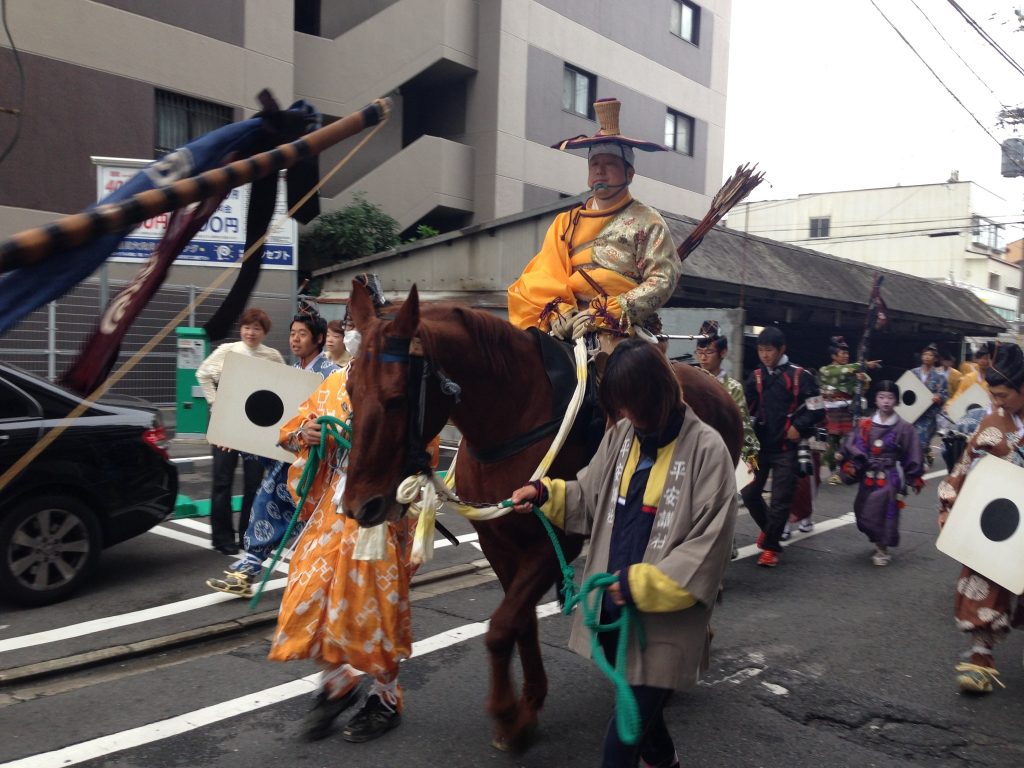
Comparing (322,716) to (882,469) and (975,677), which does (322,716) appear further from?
(882,469)

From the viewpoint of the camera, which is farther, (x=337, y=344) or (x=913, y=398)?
(x=913, y=398)

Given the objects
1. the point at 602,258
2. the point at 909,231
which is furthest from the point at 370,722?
the point at 909,231

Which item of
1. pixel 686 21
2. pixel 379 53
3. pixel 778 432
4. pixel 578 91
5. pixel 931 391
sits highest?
pixel 686 21

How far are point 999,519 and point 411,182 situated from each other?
17.4 m

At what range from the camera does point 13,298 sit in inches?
83.0

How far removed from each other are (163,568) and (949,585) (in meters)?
6.13

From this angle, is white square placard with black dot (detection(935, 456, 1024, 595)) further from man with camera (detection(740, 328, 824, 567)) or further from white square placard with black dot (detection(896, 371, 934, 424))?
white square placard with black dot (detection(896, 371, 934, 424))

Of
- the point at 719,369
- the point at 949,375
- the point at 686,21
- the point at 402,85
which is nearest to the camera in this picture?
the point at 719,369

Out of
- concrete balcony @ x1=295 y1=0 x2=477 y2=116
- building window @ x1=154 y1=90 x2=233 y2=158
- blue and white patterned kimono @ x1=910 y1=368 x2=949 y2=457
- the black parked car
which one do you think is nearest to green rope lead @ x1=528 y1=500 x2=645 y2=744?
the black parked car

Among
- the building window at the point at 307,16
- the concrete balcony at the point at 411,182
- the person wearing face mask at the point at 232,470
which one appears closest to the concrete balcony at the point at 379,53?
the building window at the point at 307,16

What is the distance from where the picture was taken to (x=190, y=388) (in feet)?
38.2

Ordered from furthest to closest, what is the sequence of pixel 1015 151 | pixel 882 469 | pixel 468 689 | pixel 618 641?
pixel 1015 151 → pixel 882 469 → pixel 468 689 → pixel 618 641

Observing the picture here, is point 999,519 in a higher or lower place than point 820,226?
lower

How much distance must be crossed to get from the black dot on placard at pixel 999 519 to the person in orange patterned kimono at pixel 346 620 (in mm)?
3018
